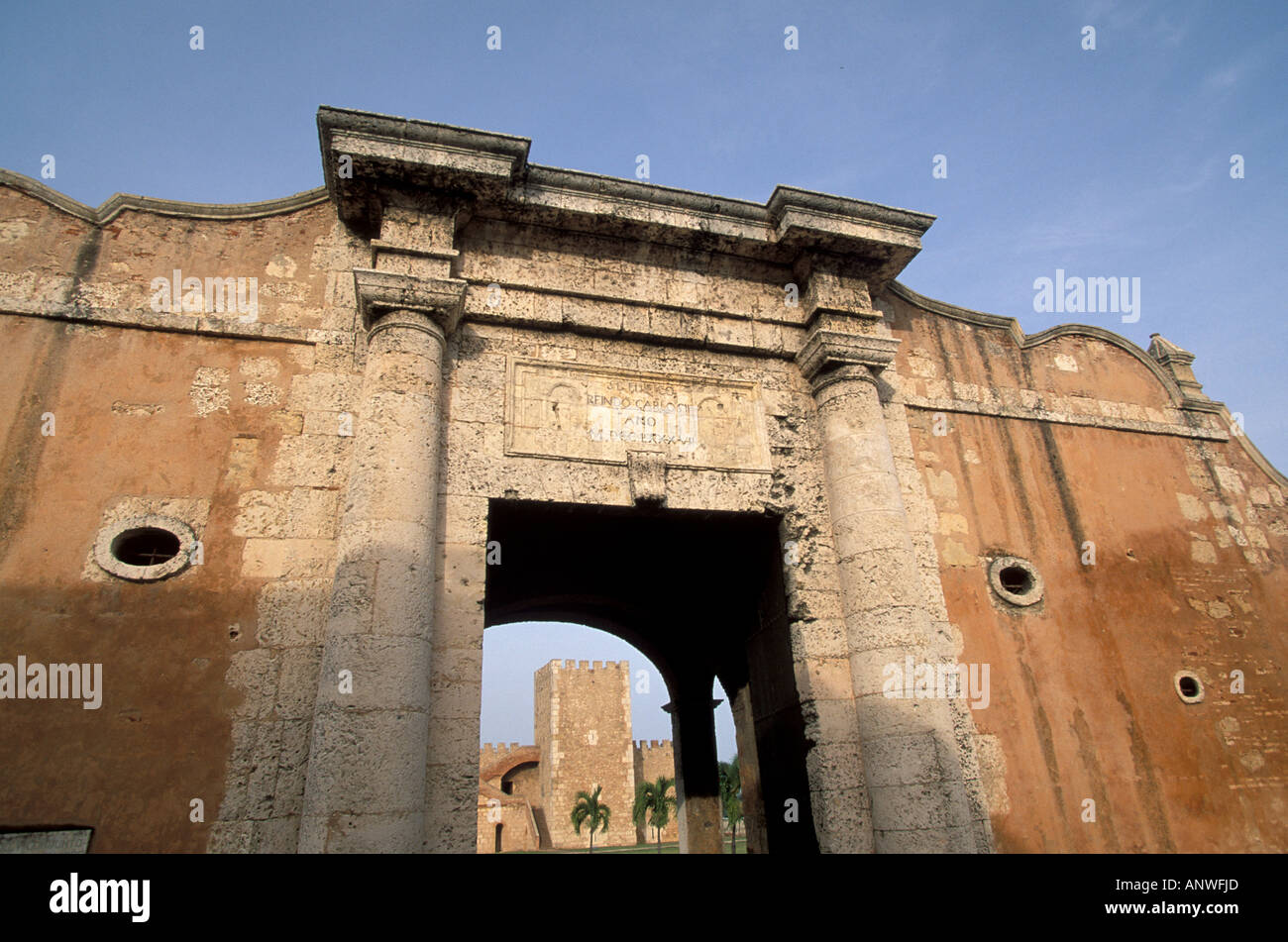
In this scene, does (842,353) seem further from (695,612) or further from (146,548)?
(146,548)

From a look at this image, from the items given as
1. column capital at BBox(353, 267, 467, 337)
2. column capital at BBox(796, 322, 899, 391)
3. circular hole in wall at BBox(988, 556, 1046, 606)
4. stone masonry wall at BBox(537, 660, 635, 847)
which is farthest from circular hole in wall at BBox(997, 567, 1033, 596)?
stone masonry wall at BBox(537, 660, 635, 847)

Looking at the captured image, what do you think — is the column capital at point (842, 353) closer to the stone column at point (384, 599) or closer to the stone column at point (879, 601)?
the stone column at point (879, 601)

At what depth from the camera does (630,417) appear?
5.68m

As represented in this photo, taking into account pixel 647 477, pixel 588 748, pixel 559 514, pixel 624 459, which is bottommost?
pixel 559 514

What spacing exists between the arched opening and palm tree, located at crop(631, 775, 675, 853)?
24.1 meters

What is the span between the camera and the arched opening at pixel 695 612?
5680 millimetres

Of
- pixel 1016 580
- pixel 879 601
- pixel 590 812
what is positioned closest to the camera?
pixel 879 601

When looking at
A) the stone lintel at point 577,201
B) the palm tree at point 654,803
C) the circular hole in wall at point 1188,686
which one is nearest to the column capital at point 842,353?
the stone lintel at point 577,201

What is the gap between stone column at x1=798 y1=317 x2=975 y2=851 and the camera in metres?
4.78

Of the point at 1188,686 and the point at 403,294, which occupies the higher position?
the point at 403,294

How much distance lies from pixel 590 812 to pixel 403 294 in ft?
96.6

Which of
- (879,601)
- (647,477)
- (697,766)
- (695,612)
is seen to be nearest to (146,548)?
(647,477)

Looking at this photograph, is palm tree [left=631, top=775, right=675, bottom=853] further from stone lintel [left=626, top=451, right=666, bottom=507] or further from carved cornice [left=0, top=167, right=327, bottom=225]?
carved cornice [left=0, top=167, right=327, bottom=225]

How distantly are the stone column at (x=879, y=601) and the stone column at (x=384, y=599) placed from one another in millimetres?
2833
